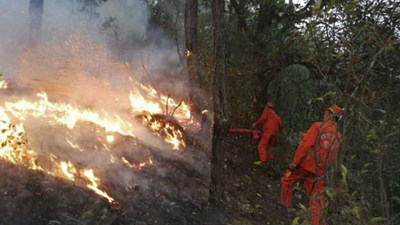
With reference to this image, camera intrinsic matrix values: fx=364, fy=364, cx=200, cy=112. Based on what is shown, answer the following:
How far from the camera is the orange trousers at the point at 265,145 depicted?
29.3 ft

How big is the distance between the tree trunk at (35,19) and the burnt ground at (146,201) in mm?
7497

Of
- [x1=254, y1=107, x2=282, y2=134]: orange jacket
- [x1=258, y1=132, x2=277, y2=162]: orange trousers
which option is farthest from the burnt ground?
[x1=254, y1=107, x2=282, y2=134]: orange jacket

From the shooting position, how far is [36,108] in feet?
21.3

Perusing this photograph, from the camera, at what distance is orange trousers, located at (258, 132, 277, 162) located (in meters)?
8.94

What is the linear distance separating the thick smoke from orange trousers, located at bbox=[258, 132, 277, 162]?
227cm

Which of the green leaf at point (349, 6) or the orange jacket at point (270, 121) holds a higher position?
the orange jacket at point (270, 121)

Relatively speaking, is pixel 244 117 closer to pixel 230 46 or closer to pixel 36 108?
pixel 230 46

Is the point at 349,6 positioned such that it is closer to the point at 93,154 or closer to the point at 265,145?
the point at 93,154

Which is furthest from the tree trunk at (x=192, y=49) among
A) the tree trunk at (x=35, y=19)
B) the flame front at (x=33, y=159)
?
the tree trunk at (x=35, y=19)

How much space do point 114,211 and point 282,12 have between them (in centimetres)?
790

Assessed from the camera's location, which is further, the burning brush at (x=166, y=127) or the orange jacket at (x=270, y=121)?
the orange jacket at (x=270, y=121)

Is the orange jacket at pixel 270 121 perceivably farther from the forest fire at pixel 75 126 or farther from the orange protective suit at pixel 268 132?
the forest fire at pixel 75 126

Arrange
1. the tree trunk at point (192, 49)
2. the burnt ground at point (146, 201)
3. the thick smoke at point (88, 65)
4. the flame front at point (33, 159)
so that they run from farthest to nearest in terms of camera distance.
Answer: the tree trunk at point (192, 49)
the thick smoke at point (88, 65)
the flame front at point (33, 159)
the burnt ground at point (146, 201)

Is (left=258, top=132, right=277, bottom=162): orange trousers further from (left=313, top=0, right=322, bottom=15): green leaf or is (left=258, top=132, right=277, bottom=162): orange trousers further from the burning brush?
(left=313, top=0, right=322, bottom=15): green leaf
